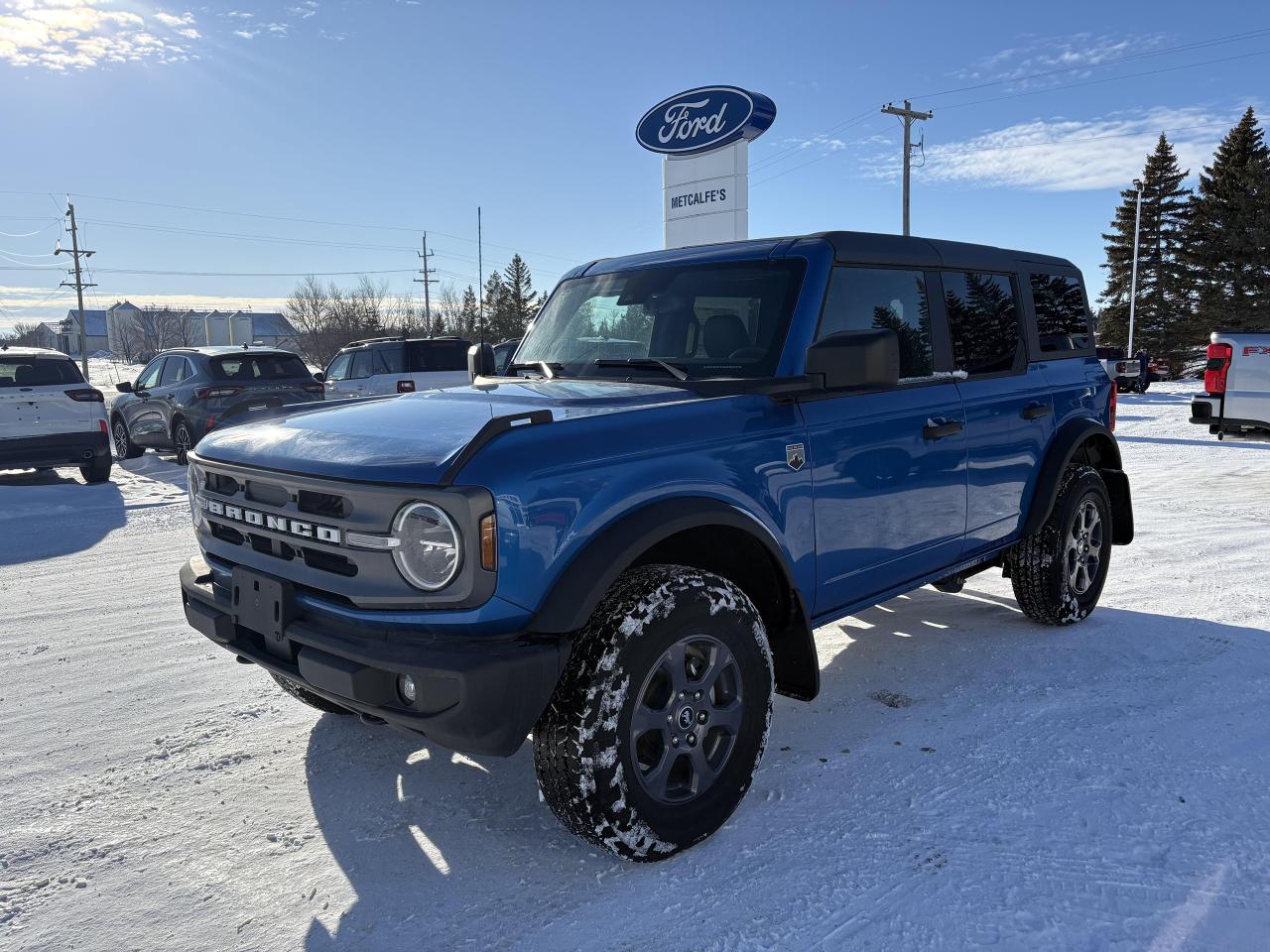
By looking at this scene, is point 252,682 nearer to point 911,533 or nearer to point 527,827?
point 527,827

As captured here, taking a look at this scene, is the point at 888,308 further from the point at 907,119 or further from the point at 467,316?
the point at 467,316

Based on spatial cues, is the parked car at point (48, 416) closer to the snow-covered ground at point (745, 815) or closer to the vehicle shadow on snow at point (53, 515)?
the vehicle shadow on snow at point (53, 515)

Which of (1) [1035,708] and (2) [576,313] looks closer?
(1) [1035,708]

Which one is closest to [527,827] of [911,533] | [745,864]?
[745,864]

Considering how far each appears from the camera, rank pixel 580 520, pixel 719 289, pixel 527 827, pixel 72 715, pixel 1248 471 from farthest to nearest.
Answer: pixel 1248 471 → pixel 72 715 → pixel 719 289 → pixel 527 827 → pixel 580 520

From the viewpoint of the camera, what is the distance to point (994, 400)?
414 centimetres

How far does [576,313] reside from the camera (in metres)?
4.08

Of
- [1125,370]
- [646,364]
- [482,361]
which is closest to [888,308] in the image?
[646,364]

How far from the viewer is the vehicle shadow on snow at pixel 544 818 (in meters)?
2.48

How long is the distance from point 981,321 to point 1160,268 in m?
51.9

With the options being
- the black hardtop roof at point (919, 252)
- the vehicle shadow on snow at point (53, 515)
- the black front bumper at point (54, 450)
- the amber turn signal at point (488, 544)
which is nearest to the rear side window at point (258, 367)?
the black front bumper at point (54, 450)

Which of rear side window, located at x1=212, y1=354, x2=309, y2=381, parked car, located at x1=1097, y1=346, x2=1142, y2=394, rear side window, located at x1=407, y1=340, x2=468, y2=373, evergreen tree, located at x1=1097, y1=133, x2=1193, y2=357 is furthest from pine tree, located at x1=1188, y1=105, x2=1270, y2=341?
rear side window, located at x1=212, y1=354, x2=309, y2=381

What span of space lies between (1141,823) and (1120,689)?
1.27 m

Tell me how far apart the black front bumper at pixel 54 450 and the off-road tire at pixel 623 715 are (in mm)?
10617
